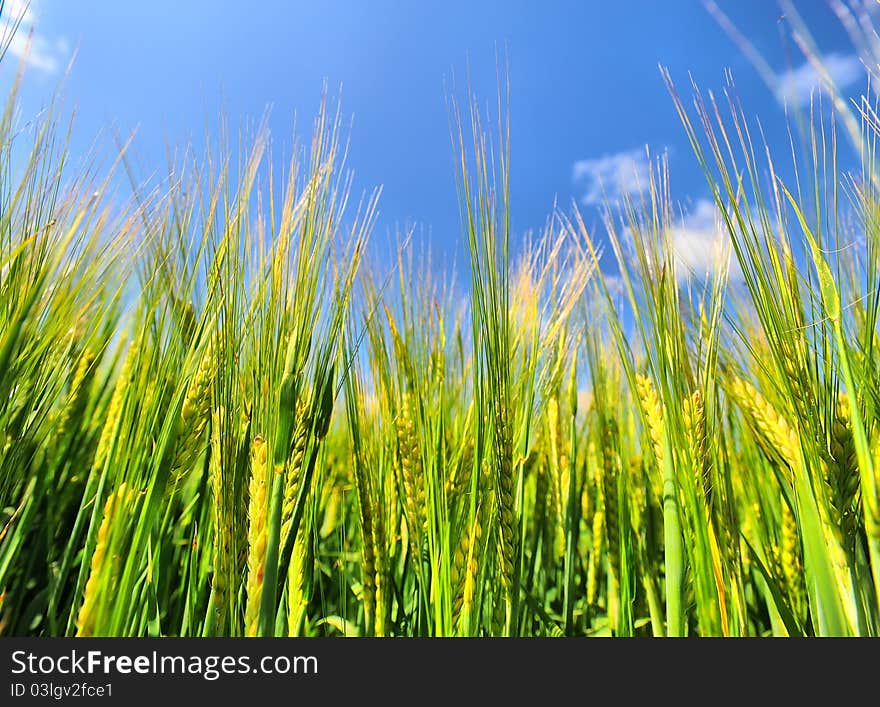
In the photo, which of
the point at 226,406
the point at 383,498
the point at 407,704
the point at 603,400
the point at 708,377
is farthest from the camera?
the point at 603,400

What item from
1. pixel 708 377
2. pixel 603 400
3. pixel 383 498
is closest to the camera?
pixel 708 377

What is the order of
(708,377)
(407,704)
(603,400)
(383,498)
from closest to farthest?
(407,704), (708,377), (383,498), (603,400)

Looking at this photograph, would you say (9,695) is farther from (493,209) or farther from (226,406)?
(493,209)

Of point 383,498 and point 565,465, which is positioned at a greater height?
point 565,465

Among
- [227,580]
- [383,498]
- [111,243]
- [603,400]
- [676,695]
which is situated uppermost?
[111,243]

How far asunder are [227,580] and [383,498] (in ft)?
0.93

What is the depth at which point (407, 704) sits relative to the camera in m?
0.53

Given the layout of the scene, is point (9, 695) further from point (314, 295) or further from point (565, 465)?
point (565, 465)

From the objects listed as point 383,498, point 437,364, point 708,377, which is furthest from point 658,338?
point 383,498

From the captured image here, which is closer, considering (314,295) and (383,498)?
(314,295)

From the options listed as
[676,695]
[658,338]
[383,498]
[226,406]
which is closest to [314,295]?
[226,406]

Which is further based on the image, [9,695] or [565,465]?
[565,465]

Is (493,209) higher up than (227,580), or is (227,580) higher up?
(493,209)

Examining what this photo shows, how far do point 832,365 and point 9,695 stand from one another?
3.11ft
